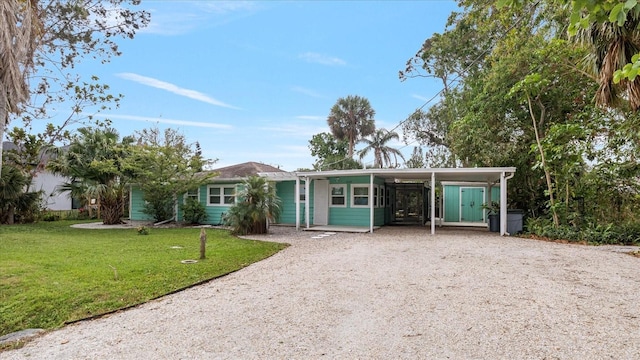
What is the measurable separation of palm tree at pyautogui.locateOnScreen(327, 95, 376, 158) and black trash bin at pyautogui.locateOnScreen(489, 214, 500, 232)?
14.6 metres

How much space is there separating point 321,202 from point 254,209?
12.3 feet

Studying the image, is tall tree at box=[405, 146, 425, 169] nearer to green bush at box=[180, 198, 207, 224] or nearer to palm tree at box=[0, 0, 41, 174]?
green bush at box=[180, 198, 207, 224]

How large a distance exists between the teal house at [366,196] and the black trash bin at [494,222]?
34.5 inches

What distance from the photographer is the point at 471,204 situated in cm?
1795

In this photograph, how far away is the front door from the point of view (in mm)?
14930

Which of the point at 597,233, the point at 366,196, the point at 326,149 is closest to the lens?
the point at 597,233

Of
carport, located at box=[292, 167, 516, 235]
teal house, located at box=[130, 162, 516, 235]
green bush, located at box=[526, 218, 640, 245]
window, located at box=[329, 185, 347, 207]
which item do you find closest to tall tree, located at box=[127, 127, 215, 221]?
teal house, located at box=[130, 162, 516, 235]

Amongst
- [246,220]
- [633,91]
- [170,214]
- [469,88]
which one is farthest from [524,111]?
[170,214]

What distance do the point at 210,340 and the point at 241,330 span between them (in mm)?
353

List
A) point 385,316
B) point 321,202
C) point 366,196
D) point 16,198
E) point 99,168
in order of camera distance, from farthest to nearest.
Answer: point 16,198 → point 321,202 → point 99,168 → point 366,196 → point 385,316

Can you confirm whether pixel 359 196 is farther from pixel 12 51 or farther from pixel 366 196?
pixel 12 51

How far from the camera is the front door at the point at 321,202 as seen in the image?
49.0ft

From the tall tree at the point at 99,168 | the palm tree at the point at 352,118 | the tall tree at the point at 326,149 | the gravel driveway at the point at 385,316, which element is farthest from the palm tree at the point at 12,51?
the tall tree at the point at 326,149

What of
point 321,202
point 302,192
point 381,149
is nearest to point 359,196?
point 321,202
